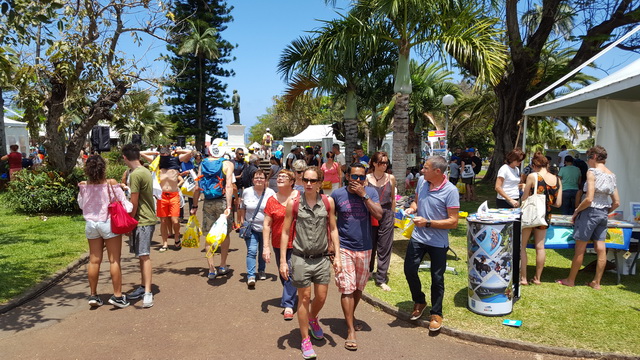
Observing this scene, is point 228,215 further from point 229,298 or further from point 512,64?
point 512,64

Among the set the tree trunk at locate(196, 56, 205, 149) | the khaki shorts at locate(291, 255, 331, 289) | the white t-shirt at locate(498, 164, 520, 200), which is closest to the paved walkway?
the khaki shorts at locate(291, 255, 331, 289)

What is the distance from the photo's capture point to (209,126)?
34.6 m

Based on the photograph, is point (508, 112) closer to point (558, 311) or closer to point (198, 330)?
point (558, 311)

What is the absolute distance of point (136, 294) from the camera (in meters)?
5.19

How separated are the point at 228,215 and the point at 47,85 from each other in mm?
7024

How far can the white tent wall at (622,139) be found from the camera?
24.8 ft

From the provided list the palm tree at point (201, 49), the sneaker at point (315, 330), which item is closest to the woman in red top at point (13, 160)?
the sneaker at point (315, 330)

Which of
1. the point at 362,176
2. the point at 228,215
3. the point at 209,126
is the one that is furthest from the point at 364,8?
the point at 209,126

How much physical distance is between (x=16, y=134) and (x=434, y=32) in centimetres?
1982

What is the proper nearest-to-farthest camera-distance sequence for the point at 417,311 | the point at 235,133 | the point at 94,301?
1. the point at 417,311
2. the point at 94,301
3. the point at 235,133

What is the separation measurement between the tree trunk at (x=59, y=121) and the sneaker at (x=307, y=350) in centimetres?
804

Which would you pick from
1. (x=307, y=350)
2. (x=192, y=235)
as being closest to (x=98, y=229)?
(x=192, y=235)

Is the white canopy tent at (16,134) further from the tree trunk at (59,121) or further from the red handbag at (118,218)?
the red handbag at (118,218)

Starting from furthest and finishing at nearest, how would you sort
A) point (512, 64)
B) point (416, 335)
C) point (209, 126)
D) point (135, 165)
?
point (209, 126) → point (512, 64) → point (135, 165) → point (416, 335)
